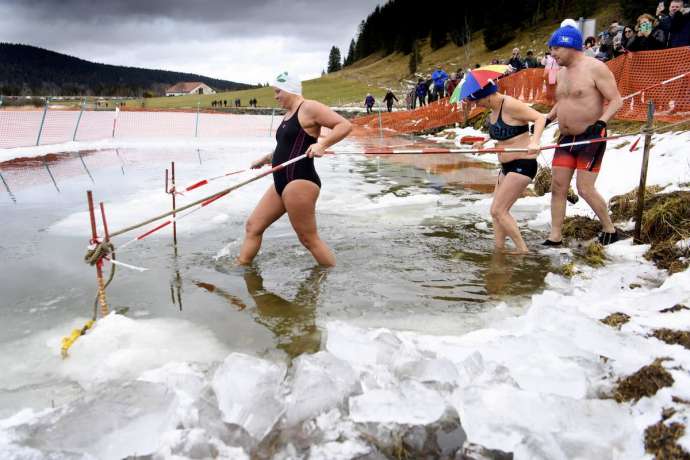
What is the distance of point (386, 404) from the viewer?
8.11 ft

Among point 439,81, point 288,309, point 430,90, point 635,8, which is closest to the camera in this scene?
point 288,309

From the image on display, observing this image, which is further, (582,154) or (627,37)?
(627,37)

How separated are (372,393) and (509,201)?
306 centimetres

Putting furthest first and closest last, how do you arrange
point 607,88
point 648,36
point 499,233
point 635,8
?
point 635,8, point 648,36, point 499,233, point 607,88

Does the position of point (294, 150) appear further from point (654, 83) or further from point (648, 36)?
point (648, 36)

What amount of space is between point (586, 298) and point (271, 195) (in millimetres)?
2673

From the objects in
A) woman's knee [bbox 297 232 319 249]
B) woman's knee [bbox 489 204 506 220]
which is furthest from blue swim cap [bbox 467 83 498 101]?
woman's knee [bbox 297 232 319 249]

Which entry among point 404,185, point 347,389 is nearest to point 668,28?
point 404,185

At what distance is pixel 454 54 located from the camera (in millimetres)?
74625

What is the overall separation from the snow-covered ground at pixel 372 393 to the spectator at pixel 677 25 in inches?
348

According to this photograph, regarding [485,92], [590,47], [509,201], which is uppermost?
[590,47]

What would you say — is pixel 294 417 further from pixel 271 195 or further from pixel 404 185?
pixel 404 185

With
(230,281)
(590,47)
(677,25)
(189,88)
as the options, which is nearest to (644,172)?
(230,281)

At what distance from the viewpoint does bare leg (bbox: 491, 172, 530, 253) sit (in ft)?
16.1
